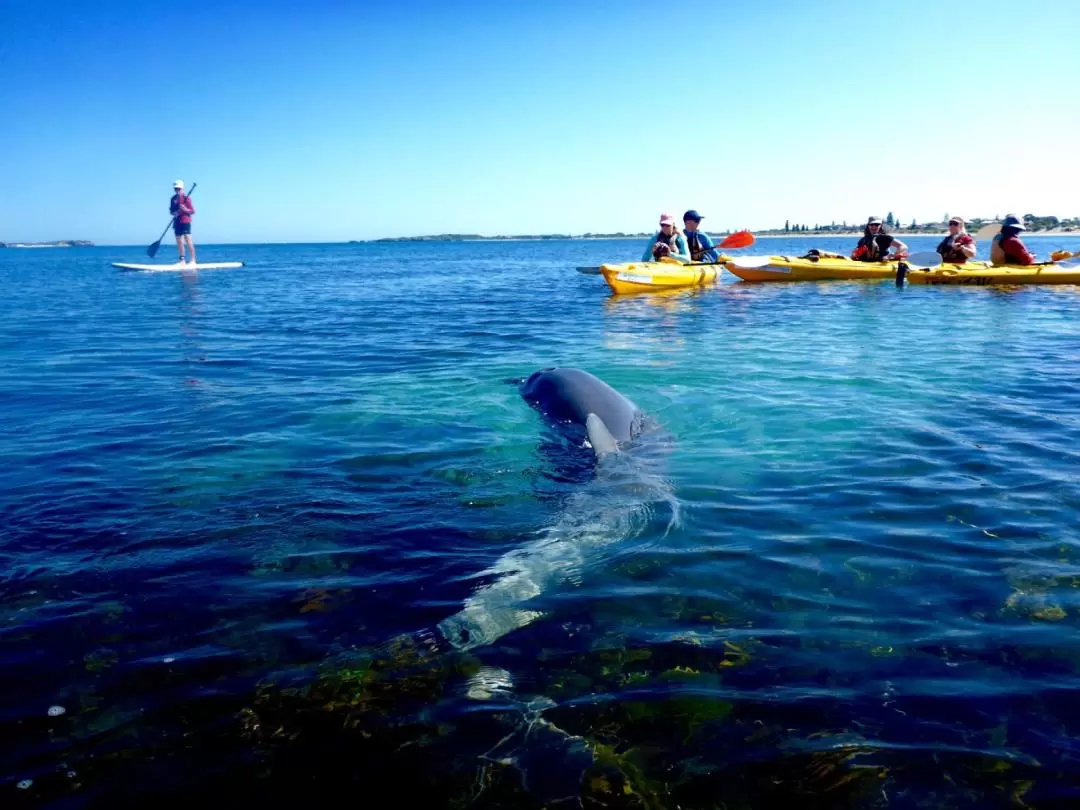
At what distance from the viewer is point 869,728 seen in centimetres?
341

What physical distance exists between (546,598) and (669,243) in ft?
82.5

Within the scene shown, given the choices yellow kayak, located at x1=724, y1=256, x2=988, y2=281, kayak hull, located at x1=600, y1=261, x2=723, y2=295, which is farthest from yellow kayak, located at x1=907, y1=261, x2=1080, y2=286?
kayak hull, located at x1=600, y1=261, x2=723, y2=295

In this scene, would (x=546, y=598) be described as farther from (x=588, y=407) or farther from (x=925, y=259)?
(x=925, y=259)

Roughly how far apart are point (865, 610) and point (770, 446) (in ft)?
12.0

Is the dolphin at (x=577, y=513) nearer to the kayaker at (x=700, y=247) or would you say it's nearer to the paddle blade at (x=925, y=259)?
the kayaker at (x=700, y=247)

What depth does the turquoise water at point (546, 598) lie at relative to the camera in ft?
10.6

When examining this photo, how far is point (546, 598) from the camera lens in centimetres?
466

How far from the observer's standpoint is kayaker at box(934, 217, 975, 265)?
28891mm

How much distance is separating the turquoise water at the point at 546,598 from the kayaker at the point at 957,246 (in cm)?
2040

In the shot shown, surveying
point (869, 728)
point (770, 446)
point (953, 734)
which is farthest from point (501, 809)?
point (770, 446)

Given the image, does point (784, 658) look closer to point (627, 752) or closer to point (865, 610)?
point (865, 610)

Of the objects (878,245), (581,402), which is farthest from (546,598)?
(878,245)

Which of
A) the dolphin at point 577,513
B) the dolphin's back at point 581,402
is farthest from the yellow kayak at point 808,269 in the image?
the dolphin at point 577,513

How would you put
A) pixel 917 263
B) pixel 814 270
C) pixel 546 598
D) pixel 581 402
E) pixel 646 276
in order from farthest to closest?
pixel 814 270
pixel 917 263
pixel 646 276
pixel 581 402
pixel 546 598
